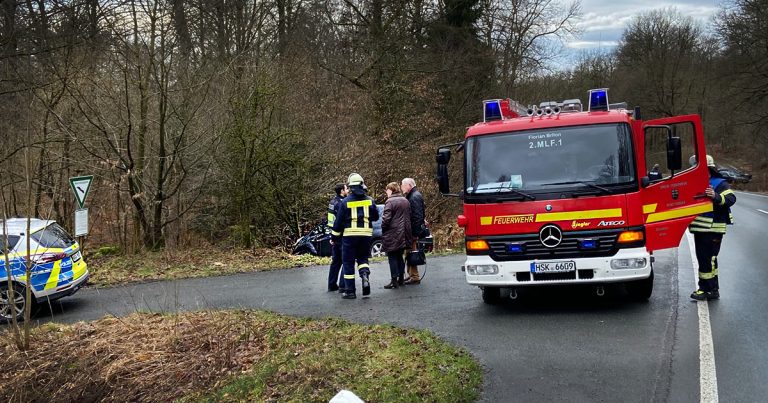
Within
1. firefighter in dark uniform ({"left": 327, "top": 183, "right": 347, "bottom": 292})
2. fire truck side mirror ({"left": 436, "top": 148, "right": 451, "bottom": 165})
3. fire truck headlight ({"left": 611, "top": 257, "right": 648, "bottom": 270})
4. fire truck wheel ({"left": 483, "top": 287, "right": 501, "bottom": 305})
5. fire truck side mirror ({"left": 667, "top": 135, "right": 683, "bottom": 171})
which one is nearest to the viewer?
fire truck headlight ({"left": 611, "top": 257, "right": 648, "bottom": 270})

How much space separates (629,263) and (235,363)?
4589 millimetres

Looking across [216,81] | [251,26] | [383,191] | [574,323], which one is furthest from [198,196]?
[574,323]

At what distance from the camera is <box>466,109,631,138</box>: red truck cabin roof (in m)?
8.15

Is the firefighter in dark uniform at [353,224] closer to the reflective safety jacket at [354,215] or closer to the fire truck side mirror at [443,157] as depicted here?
the reflective safety jacket at [354,215]

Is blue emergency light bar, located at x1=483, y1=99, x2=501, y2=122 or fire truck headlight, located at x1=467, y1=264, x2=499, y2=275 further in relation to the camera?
blue emergency light bar, located at x1=483, y1=99, x2=501, y2=122

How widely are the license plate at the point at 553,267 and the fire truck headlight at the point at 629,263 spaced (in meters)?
0.47

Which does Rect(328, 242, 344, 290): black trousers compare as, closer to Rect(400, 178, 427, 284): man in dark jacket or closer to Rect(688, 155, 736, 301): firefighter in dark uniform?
Rect(400, 178, 427, 284): man in dark jacket

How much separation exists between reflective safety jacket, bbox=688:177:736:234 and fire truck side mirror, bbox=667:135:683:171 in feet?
2.66

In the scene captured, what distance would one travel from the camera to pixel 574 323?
25.2ft

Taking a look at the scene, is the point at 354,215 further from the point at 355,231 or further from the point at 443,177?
the point at 443,177

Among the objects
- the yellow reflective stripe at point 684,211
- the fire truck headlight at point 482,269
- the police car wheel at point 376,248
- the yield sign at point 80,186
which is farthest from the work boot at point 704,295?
the yield sign at point 80,186

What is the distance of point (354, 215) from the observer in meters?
9.73

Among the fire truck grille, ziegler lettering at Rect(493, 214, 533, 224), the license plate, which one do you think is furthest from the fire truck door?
ziegler lettering at Rect(493, 214, 533, 224)

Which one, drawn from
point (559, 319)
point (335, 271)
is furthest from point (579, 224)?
point (335, 271)
